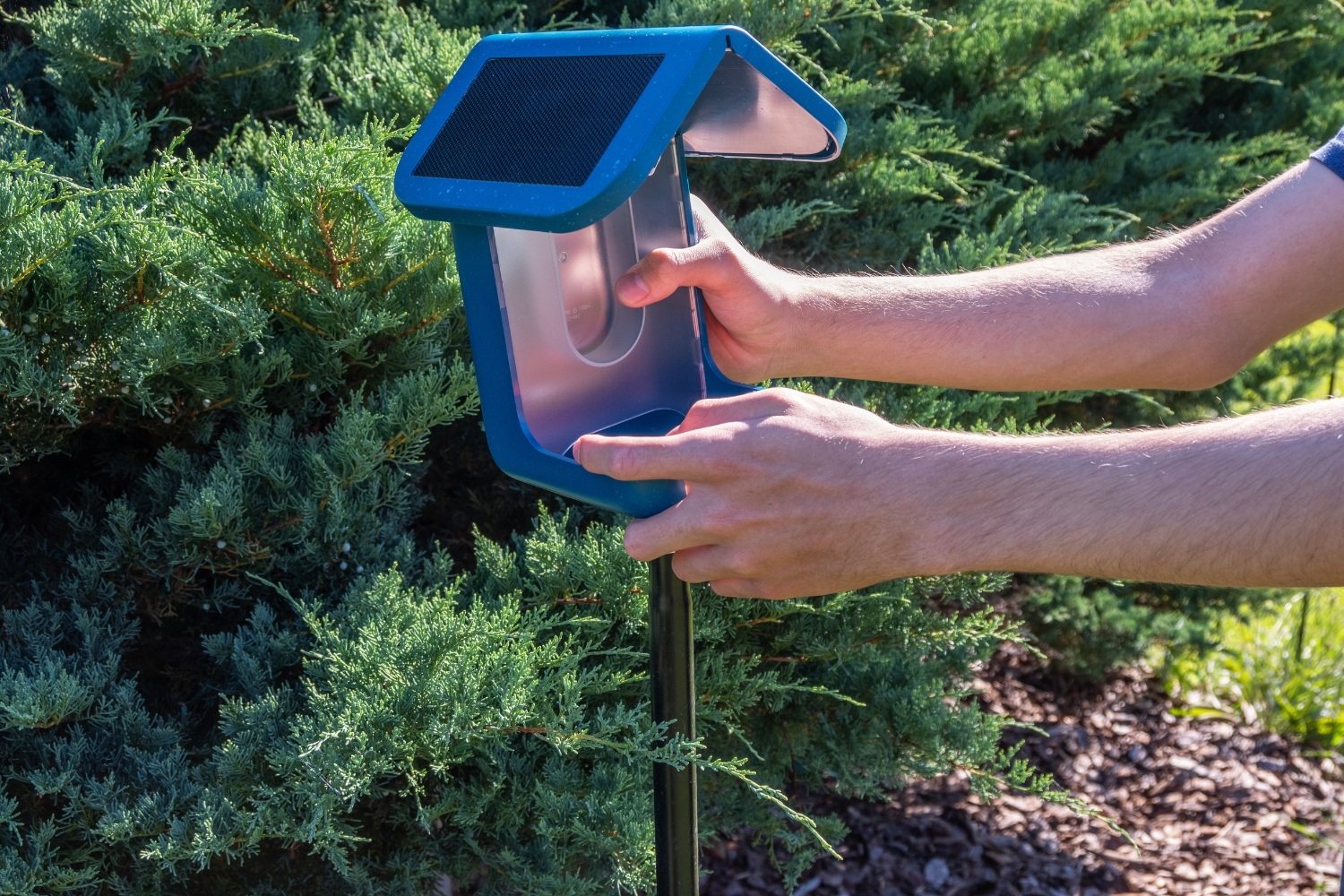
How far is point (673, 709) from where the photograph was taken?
1.51 meters

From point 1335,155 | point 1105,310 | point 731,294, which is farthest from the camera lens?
point 1105,310

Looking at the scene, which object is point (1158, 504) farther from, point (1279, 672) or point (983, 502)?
point (1279, 672)

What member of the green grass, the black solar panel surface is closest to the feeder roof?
the black solar panel surface

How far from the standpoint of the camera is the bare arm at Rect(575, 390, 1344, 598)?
1366 millimetres

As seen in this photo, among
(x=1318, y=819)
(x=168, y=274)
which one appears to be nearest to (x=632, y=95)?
(x=168, y=274)

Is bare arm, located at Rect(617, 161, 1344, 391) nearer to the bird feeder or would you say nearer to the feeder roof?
the bird feeder

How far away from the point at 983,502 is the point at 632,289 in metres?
0.54

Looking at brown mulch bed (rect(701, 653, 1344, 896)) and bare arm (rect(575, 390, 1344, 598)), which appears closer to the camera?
bare arm (rect(575, 390, 1344, 598))

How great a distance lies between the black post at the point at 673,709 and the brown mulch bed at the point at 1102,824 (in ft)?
5.82

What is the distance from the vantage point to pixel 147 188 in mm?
2006

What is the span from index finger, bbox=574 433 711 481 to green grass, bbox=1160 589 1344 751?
319 centimetres

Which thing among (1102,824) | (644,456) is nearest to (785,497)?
(644,456)

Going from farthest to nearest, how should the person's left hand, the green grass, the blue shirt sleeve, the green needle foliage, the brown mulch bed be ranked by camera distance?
1. the green grass
2. the brown mulch bed
3. the blue shirt sleeve
4. the green needle foliage
5. the person's left hand

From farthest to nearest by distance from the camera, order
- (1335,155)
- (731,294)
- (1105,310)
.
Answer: (1105,310)
(1335,155)
(731,294)
